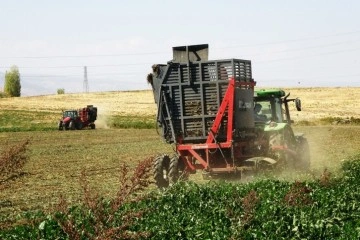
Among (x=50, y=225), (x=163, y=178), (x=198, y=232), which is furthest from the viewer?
(x=163, y=178)

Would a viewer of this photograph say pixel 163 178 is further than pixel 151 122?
No

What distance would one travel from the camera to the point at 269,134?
17.2 meters

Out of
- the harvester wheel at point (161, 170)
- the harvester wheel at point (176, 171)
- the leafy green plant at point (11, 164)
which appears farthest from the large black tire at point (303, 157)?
the leafy green plant at point (11, 164)

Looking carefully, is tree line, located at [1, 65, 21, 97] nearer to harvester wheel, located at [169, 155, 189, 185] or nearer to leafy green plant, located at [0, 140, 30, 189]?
harvester wheel, located at [169, 155, 189, 185]

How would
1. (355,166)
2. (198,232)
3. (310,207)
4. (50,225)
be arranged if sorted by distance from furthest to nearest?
(355,166) → (310,207) → (50,225) → (198,232)

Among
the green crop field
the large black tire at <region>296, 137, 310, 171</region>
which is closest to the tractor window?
the large black tire at <region>296, 137, 310, 171</region>

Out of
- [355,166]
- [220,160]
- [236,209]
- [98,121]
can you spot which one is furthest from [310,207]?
[98,121]

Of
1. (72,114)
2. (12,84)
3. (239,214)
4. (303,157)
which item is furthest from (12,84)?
(239,214)

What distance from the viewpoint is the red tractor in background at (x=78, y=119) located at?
166 feet

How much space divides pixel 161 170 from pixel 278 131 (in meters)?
4.05

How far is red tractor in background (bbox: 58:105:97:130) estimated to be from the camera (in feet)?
166

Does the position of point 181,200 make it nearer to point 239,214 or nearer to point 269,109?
point 239,214

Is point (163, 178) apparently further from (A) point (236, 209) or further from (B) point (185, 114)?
(A) point (236, 209)

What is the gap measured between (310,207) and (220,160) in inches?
216
